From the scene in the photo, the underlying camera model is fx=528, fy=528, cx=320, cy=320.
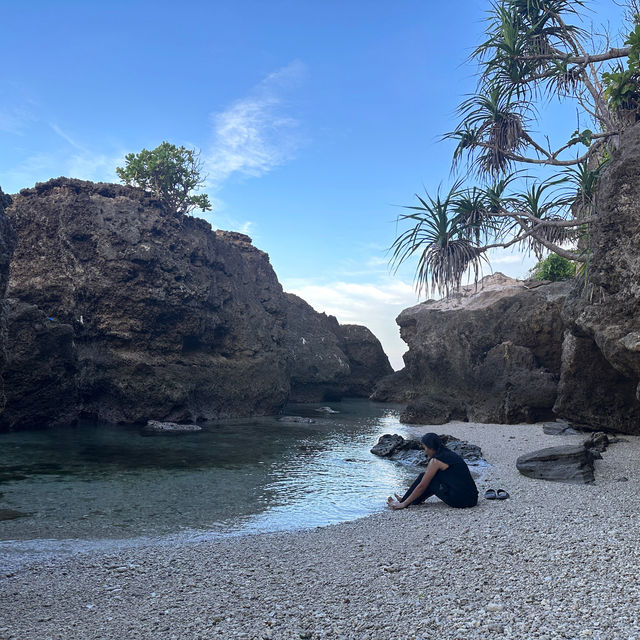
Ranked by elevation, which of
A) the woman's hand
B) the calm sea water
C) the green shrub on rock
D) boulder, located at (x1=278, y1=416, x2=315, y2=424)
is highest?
the green shrub on rock

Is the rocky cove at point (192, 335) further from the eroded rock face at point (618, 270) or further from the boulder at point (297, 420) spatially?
the boulder at point (297, 420)

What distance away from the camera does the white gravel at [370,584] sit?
4.15m

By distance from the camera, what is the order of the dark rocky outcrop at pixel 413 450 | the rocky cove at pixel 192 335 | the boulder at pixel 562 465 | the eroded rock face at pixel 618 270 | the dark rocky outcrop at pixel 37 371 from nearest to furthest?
the boulder at pixel 562 465 → the eroded rock face at pixel 618 270 → the dark rocky outcrop at pixel 413 450 → the rocky cove at pixel 192 335 → the dark rocky outcrop at pixel 37 371

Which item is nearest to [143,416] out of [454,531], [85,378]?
[85,378]

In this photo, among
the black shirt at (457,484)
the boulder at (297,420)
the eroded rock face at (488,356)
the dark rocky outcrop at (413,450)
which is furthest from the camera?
the boulder at (297,420)

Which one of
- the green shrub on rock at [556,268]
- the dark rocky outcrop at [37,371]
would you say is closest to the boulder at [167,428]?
the dark rocky outcrop at [37,371]

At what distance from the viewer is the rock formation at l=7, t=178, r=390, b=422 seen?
21.2m

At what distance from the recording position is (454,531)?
6805 mm

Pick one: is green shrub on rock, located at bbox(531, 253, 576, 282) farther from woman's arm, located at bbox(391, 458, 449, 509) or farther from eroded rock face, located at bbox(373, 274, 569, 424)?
woman's arm, located at bbox(391, 458, 449, 509)

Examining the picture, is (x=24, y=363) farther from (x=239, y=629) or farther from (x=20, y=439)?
(x=239, y=629)

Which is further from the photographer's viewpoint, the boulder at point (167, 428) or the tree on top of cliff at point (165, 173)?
the tree on top of cliff at point (165, 173)

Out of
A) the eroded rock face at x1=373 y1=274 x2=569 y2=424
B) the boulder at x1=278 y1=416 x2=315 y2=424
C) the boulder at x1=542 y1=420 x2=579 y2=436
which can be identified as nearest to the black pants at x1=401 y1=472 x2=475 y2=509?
the boulder at x1=542 y1=420 x2=579 y2=436

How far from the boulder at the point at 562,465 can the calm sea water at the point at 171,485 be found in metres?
2.70

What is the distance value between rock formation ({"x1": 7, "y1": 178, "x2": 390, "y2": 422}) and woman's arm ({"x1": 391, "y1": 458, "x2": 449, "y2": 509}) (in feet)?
48.7
